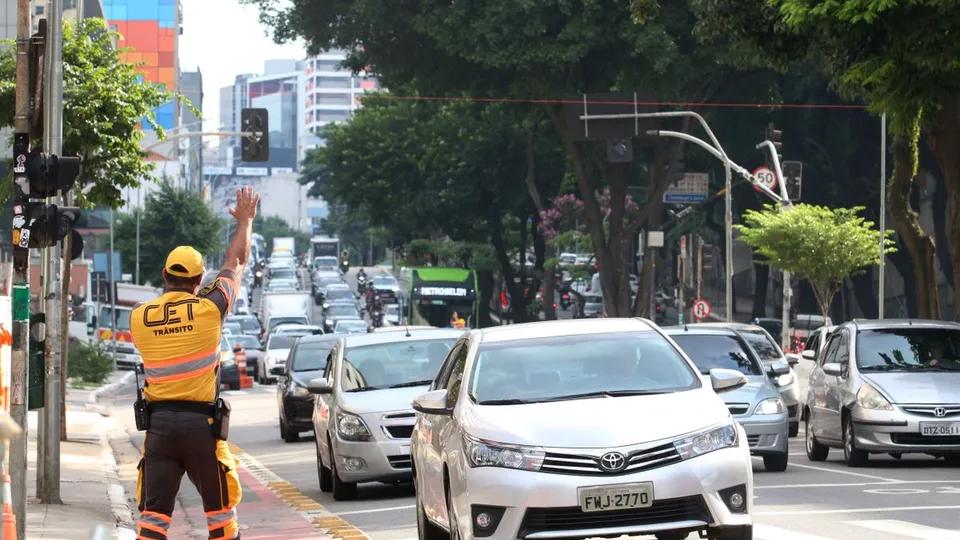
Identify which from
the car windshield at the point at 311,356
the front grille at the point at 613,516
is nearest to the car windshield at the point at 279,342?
the car windshield at the point at 311,356

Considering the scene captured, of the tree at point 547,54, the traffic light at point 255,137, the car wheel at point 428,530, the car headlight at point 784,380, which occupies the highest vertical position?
the tree at point 547,54

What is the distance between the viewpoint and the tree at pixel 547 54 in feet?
138

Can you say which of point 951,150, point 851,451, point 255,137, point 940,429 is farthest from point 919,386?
point 255,137

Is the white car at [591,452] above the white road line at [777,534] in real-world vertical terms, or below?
above

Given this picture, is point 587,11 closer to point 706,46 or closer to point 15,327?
point 706,46

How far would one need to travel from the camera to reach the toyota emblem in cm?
938

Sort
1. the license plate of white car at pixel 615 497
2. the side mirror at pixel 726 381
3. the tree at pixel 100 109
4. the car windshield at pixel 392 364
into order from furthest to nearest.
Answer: the tree at pixel 100 109
the car windshield at pixel 392 364
the side mirror at pixel 726 381
the license plate of white car at pixel 615 497

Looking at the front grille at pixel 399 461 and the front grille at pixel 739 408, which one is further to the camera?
the front grille at pixel 739 408

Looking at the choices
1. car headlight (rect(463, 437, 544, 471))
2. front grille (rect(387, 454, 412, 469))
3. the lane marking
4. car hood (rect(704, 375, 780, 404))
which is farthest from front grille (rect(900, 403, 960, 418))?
car headlight (rect(463, 437, 544, 471))

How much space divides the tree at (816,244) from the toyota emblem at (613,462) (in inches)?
1171

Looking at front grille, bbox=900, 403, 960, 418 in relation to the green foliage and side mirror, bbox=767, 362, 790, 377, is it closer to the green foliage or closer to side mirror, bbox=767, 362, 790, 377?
side mirror, bbox=767, 362, 790, 377

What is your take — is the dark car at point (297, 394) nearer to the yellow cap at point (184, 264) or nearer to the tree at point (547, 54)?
the tree at point (547, 54)

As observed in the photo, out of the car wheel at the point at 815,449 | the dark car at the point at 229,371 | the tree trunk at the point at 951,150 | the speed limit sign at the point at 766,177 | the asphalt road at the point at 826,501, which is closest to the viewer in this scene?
the asphalt road at the point at 826,501

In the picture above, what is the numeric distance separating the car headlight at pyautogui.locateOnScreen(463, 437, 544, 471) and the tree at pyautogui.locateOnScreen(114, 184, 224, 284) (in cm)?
7514
